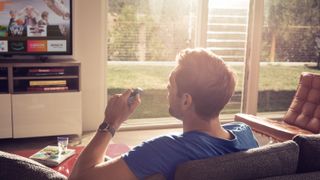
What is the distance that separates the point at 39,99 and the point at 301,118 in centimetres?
244

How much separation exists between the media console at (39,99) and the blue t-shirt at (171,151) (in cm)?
301

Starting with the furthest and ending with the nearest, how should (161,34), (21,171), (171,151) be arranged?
(161,34) < (171,151) < (21,171)

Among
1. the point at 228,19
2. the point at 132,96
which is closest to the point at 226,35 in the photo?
the point at 228,19

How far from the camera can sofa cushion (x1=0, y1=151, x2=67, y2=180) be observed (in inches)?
45.6

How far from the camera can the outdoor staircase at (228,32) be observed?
5051 millimetres

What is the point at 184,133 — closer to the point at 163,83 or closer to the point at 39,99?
the point at 39,99

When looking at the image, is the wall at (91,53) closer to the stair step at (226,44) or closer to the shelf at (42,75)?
the shelf at (42,75)

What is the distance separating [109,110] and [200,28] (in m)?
3.63

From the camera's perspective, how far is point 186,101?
4.76 ft

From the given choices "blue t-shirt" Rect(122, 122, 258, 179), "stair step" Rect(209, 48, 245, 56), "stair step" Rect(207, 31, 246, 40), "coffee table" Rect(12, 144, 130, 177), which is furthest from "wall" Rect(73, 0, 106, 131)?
"blue t-shirt" Rect(122, 122, 258, 179)

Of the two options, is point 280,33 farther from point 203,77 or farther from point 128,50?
point 203,77

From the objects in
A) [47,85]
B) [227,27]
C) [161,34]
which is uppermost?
[227,27]

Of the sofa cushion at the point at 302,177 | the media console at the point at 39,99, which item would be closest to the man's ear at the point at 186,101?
the sofa cushion at the point at 302,177

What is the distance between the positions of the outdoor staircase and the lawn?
221 mm
